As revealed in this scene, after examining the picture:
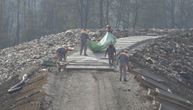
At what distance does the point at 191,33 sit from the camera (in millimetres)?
52844

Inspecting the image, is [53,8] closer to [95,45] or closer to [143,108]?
[95,45]

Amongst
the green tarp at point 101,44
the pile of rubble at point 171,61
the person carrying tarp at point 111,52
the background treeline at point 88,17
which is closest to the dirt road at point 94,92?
the person carrying tarp at point 111,52

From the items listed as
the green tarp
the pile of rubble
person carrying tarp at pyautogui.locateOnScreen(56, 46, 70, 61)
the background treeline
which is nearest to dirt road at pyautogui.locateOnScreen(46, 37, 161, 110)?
person carrying tarp at pyautogui.locateOnScreen(56, 46, 70, 61)

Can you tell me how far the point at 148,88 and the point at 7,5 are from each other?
69.3 metres

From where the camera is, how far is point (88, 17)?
83.0m

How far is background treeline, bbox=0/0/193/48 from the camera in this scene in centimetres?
7919

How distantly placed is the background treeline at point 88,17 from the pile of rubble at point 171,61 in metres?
33.0

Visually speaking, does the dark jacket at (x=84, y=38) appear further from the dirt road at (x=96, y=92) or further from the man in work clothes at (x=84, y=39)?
the dirt road at (x=96, y=92)

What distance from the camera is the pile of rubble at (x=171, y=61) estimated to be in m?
32.5

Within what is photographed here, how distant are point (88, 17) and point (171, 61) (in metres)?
46.1

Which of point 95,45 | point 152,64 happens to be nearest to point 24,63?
point 95,45

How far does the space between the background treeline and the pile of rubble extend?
108 ft

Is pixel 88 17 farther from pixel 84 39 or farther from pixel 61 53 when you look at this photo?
pixel 61 53

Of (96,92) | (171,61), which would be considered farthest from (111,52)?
(171,61)
